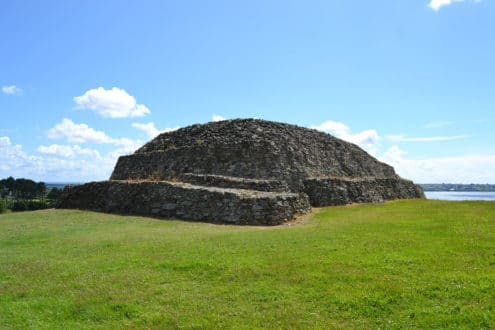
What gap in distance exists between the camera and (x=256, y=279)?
8438 mm

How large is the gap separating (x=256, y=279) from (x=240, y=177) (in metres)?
17.8

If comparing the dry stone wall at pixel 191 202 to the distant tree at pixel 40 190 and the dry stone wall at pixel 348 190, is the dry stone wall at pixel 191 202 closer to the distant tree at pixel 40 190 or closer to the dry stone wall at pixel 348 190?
the dry stone wall at pixel 348 190

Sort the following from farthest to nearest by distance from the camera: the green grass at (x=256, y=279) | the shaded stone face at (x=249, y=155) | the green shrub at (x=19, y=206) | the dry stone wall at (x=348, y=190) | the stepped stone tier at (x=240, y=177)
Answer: the green shrub at (x=19, y=206) → the shaded stone face at (x=249, y=155) → the dry stone wall at (x=348, y=190) → the stepped stone tier at (x=240, y=177) → the green grass at (x=256, y=279)

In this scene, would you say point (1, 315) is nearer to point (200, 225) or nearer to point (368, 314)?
point (368, 314)

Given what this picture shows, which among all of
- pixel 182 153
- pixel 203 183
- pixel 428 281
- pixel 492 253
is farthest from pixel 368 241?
pixel 182 153

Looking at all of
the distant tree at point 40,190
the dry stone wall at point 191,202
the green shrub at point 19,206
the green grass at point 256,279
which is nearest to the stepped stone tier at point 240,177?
the dry stone wall at point 191,202

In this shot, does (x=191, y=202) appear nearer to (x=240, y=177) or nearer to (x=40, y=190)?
(x=240, y=177)

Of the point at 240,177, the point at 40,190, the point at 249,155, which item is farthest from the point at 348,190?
the point at 40,190

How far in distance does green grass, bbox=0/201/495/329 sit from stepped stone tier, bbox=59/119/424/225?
510 cm

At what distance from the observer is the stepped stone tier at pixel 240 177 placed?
19.0 m

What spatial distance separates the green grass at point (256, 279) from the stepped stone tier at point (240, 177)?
5101mm

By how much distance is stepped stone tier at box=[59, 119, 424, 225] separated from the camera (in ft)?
62.4

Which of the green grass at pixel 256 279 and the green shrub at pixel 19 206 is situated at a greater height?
the green shrub at pixel 19 206

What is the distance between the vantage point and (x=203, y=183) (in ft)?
75.7
